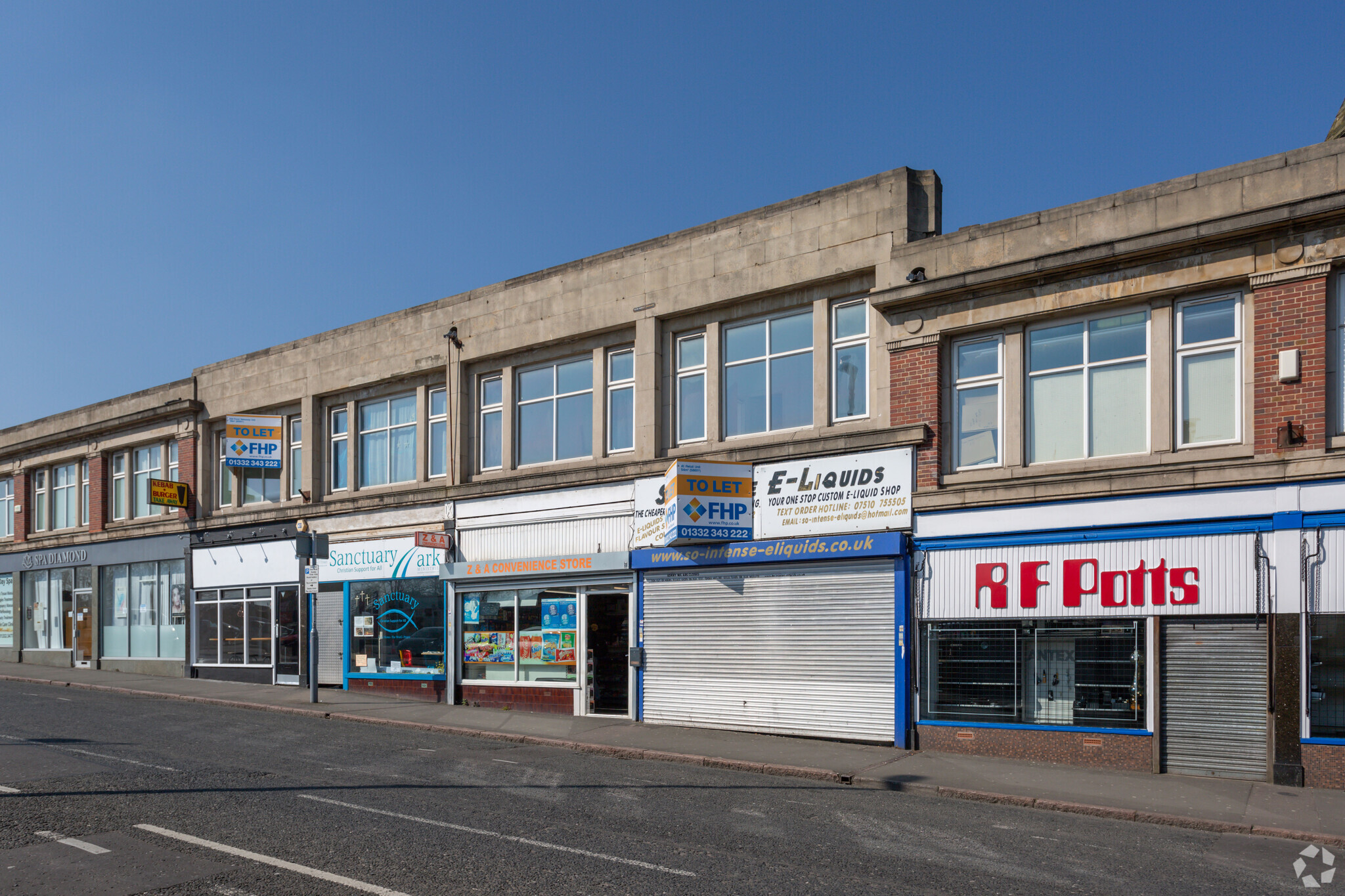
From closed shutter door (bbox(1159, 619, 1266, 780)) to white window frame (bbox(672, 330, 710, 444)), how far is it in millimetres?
8788

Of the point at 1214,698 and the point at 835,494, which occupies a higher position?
the point at 835,494

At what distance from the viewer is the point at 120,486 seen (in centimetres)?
3328

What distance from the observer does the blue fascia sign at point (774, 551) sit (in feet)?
54.4

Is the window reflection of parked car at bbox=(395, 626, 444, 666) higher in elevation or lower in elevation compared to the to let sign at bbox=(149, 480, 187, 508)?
lower

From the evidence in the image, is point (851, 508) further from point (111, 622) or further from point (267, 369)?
point (111, 622)

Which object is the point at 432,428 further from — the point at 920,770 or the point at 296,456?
the point at 920,770

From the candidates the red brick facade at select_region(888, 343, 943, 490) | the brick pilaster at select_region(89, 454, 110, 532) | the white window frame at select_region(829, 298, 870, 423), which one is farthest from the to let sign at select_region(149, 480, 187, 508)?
the red brick facade at select_region(888, 343, 943, 490)

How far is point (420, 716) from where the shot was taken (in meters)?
20.4

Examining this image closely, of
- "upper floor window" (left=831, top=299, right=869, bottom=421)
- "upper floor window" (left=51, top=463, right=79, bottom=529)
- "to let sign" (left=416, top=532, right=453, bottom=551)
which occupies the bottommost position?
"to let sign" (left=416, top=532, right=453, bottom=551)

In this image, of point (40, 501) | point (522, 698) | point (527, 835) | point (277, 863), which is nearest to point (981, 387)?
point (527, 835)

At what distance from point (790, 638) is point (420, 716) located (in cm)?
766

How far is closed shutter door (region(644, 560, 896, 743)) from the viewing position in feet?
54.9

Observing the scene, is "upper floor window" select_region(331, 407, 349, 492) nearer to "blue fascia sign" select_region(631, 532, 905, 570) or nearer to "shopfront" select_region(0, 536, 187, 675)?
"shopfront" select_region(0, 536, 187, 675)

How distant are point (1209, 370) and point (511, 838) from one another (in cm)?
1110
